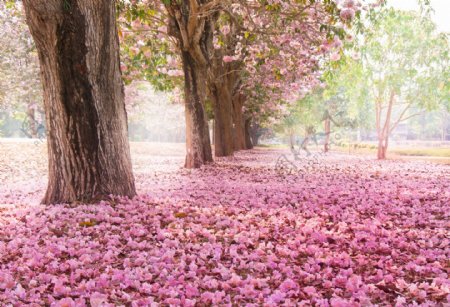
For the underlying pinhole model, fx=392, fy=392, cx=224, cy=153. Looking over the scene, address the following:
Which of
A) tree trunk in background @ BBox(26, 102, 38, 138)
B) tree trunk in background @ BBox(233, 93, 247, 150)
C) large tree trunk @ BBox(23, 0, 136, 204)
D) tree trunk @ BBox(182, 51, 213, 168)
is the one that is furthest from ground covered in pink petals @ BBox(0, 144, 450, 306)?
tree trunk in background @ BBox(26, 102, 38, 138)

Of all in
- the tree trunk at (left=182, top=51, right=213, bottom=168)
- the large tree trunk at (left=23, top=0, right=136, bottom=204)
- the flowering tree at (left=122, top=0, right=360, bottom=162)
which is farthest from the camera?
the tree trunk at (left=182, top=51, right=213, bottom=168)

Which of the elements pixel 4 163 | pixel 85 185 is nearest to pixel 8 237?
pixel 85 185

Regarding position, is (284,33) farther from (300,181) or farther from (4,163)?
(4,163)

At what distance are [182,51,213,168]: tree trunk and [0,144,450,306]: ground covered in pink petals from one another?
750cm

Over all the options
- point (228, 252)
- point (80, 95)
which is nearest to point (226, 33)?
point (80, 95)

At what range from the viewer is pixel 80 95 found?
7242 millimetres

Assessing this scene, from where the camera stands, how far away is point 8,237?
18.5 feet

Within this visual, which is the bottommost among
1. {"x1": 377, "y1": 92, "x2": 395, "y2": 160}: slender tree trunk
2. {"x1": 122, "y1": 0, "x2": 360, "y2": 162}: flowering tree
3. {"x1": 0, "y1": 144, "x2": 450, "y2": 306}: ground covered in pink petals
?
{"x1": 0, "y1": 144, "x2": 450, "y2": 306}: ground covered in pink petals

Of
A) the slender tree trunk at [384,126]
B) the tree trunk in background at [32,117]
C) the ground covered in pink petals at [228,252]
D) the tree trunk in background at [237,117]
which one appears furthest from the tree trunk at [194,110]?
the tree trunk in background at [32,117]

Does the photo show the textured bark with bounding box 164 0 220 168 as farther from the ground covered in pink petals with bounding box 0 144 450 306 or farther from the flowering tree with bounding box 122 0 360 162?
the ground covered in pink petals with bounding box 0 144 450 306

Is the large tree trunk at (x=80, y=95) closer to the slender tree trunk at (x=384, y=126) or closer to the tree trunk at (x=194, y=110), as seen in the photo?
the tree trunk at (x=194, y=110)

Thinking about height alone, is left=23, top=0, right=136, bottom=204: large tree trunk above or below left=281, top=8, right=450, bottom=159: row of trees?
below

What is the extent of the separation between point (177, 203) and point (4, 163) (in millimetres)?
15975

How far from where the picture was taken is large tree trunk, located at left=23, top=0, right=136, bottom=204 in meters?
6.99
